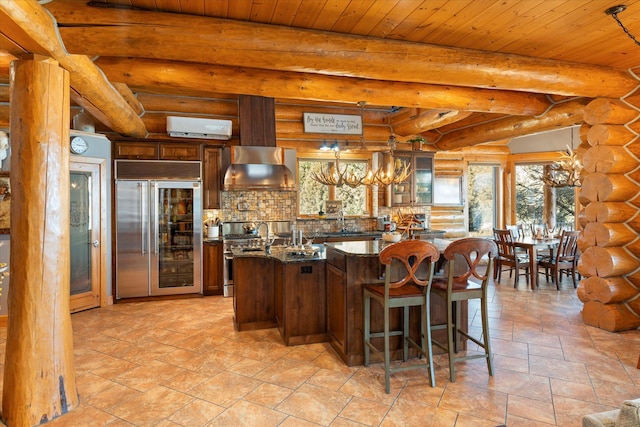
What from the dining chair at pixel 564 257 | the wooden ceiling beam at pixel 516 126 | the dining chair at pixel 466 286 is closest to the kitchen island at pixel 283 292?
the dining chair at pixel 466 286

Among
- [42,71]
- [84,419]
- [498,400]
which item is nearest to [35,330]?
[84,419]

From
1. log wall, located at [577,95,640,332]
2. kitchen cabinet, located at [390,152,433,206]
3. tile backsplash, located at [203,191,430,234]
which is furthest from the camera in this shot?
kitchen cabinet, located at [390,152,433,206]

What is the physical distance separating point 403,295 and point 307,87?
89.3 inches

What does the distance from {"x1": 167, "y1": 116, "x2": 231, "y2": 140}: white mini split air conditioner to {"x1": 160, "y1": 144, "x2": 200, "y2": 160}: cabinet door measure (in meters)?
0.23

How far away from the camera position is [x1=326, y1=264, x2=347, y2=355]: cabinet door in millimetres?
3365

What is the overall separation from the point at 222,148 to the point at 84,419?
14.1 ft

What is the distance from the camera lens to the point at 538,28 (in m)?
3.06


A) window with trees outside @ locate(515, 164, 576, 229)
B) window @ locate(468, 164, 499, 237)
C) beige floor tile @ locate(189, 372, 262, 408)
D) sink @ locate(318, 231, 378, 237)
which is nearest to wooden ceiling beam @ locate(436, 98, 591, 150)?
window @ locate(468, 164, 499, 237)

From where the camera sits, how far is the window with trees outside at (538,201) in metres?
8.09

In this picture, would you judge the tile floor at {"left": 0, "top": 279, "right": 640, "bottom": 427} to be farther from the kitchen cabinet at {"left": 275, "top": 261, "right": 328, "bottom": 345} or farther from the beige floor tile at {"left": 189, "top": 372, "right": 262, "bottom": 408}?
the kitchen cabinet at {"left": 275, "top": 261, "right": 328, "bottom": 345}

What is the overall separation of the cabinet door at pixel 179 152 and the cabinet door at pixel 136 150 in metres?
0.11

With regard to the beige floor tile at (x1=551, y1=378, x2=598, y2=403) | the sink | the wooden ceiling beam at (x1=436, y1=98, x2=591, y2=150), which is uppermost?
the wooden ceiling beam at (x1=436, y1=98, x2=591, y2=150)

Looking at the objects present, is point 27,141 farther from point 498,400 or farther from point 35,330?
point 498,400

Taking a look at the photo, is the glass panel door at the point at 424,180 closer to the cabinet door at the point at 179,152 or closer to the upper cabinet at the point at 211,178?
the upper cabinet at the point at 211,178
